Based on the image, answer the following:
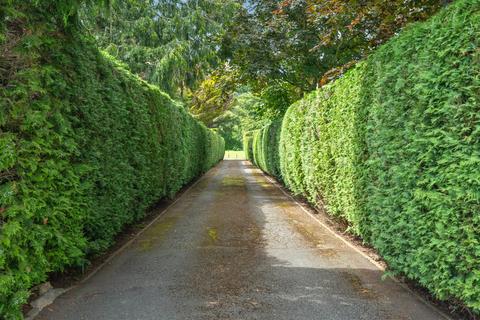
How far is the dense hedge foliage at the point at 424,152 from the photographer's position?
10.2 feet

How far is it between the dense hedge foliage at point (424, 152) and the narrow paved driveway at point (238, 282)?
1.62 feet

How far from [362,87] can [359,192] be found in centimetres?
162

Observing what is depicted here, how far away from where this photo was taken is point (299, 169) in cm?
1105

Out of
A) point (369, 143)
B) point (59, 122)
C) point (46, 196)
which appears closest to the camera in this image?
point (46, 196)

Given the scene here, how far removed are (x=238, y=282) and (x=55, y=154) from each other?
2.51m

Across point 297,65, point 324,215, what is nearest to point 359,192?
point 324,215

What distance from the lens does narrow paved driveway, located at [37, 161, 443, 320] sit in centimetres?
367

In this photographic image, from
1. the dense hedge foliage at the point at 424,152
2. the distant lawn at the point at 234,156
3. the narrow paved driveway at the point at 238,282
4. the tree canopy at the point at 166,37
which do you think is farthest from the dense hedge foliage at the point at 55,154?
the distant lawn at the point at 234,156

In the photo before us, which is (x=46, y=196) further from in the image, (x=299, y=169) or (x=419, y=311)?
(x=299, y=169)

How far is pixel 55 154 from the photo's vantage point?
12.6ft

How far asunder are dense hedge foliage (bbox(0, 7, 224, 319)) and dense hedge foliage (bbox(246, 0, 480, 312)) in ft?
12.0

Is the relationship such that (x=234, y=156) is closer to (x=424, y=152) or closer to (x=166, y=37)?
(x=166, y=37)

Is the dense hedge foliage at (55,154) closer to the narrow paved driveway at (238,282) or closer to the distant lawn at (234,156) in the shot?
the narrow paved driveway at (238,282)

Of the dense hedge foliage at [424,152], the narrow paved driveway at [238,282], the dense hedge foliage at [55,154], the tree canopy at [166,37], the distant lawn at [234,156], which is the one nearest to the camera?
the dense hedge foliage at [424,152]
